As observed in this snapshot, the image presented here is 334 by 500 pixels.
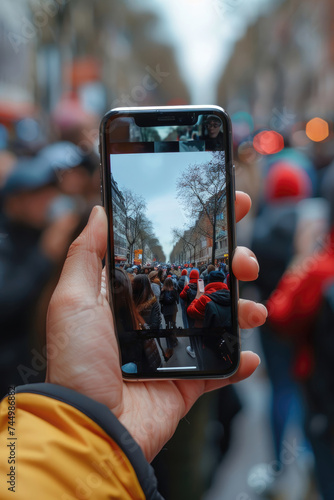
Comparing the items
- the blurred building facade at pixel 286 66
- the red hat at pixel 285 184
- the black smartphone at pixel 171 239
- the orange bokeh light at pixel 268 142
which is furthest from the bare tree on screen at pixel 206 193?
the blurred building facade at pixel 286 66

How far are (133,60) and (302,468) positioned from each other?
5.60m

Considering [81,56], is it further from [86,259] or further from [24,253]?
[86,259]

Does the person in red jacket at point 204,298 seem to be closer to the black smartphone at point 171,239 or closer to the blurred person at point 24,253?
the black smartphone at point 171,239

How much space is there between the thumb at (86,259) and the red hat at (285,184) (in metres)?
1.10

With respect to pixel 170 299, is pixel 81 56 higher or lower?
higher

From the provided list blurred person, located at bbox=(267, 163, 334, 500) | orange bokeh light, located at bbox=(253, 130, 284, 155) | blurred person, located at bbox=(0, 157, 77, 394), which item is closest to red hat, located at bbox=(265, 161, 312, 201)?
blurred person, located at bbox=(267, 163, 334, 500)

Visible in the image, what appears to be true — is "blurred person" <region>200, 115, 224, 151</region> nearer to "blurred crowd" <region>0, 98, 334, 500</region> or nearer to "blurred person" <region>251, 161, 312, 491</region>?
"blurred crowd" <region>0, 98, 334, 500</region>

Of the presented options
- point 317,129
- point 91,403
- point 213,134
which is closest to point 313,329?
point 213,134

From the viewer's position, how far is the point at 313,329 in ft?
4.55

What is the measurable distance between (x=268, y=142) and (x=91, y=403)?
2504 mm

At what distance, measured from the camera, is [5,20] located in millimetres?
2342

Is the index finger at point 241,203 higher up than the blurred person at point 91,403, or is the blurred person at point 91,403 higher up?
the index finger at point 241,203

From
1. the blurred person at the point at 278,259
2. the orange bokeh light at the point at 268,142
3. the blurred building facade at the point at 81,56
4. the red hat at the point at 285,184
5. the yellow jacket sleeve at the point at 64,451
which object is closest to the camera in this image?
the yellow jacket sleeve at the point at 64,451

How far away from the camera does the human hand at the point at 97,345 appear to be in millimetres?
763
